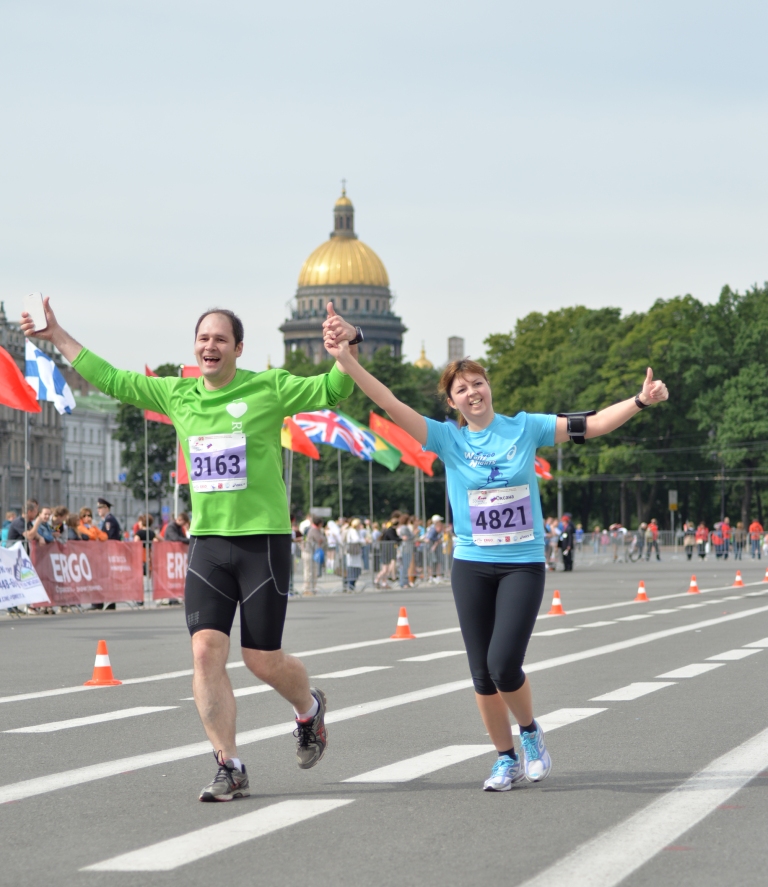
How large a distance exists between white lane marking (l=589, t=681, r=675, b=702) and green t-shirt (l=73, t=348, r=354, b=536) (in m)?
4.73

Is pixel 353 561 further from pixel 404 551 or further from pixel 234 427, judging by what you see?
pixel 234 427

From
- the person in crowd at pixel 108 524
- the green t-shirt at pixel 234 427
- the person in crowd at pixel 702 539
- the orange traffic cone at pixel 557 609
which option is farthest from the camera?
the person in crowd at pixel 702 539

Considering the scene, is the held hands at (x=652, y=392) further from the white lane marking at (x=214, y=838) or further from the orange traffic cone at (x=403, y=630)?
the orange traffic cone at (x=403, y=630)

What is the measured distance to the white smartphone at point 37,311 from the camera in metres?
7.77

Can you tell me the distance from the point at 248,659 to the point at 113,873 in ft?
6.20

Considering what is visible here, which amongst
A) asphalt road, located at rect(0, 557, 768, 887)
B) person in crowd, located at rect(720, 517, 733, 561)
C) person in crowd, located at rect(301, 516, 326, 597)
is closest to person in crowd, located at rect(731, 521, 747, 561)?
person in crowd, located at rect(720, 517, 733, 561)

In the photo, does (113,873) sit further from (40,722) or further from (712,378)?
(712,378)

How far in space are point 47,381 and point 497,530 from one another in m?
19.5

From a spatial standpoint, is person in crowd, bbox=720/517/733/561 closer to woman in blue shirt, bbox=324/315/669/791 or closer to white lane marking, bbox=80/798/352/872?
woman in blue shirt, bbox=324/315/669/791

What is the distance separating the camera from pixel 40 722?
10.5 meters

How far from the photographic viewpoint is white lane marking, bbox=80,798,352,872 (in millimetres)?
5760

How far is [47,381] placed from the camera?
26.3 m

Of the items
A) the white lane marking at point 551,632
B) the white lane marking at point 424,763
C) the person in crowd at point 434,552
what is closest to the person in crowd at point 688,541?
the person in crowd at point 434,552

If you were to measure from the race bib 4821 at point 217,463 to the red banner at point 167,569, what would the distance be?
69.1 ft
